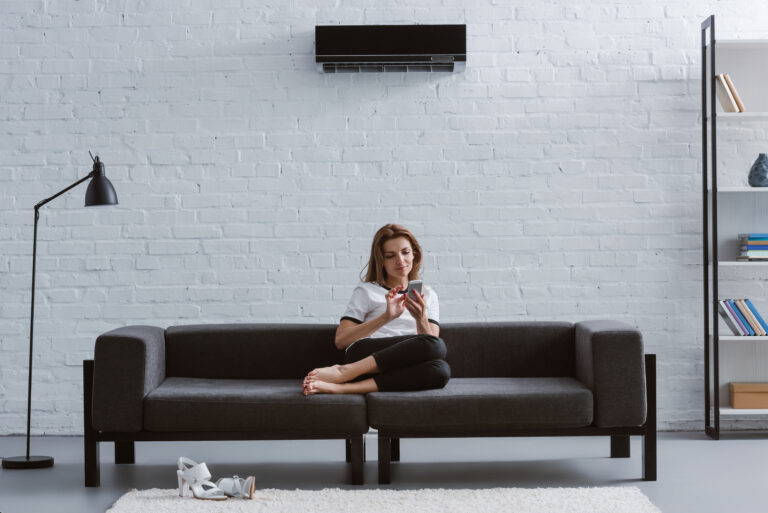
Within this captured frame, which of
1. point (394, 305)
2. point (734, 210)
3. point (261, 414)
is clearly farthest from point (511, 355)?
point (734, 210)

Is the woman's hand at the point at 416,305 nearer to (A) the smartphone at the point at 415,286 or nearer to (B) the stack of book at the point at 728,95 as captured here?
(A) the smartphone at the point at 415,286

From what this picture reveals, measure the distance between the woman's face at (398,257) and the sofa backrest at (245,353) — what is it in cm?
45

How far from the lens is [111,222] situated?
5031 mm

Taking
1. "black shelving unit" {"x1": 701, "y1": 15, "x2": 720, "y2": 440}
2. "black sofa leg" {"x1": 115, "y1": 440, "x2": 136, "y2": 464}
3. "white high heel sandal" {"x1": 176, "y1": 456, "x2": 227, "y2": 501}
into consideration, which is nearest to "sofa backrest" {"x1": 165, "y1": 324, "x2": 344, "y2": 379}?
"black sofa leg" {"x1": 115, "y1": 440, "x2": 136, "y2": 464}

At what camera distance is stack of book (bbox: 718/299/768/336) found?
4812 millimetres

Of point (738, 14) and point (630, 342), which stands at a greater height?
point (738, 14)

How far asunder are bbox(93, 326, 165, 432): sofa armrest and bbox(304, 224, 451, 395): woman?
0.65m

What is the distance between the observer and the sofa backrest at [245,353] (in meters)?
4.32

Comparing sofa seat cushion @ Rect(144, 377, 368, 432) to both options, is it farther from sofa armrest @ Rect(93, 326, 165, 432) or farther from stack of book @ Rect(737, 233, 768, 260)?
stack of book @ Rect(737, 233, 768, 260)

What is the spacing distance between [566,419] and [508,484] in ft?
1.14

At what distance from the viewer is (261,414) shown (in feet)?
12.1

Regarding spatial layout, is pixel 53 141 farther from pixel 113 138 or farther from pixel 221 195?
pixel 221 195

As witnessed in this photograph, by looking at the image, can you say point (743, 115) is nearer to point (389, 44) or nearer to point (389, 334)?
point (389, 44)

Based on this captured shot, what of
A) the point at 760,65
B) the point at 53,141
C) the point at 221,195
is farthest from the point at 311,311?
the point at 760,65
